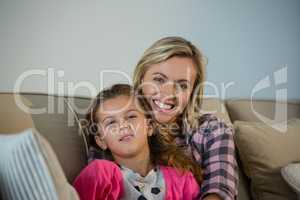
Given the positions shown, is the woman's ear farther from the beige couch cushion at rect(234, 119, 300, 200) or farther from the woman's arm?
the beige couch cushion at rect(234, 119, 300, 200)

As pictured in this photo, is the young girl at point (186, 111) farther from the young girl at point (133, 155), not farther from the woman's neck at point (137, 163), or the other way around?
the woman's neck at point (137, 163)

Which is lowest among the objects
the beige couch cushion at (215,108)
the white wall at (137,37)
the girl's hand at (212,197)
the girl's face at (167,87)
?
the girl's hand at (212,197)

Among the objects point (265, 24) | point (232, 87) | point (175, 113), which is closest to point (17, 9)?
point (175, 113)

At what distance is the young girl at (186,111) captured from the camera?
130cm

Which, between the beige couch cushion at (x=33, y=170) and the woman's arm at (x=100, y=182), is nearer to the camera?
the beige couch cushion at (x=33, y=170)

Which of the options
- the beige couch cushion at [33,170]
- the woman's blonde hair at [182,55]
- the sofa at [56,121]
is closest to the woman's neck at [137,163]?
the sofa at [56,121]

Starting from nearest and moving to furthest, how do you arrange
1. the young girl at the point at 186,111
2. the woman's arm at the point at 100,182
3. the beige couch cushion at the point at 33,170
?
the beige couch cushion at the point at 33,170
the woman's arm at the point at 100,182
the young girl at the point at 186,111

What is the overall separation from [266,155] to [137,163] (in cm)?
52

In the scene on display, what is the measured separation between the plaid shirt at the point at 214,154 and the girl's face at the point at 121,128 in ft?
0.64

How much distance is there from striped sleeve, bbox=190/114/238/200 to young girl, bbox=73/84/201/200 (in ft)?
0.15

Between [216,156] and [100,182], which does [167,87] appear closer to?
[216,156]

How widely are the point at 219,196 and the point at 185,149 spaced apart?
7.6 inches

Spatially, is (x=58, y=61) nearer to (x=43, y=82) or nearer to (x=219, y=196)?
(x=43, y=82)

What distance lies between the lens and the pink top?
102cm
